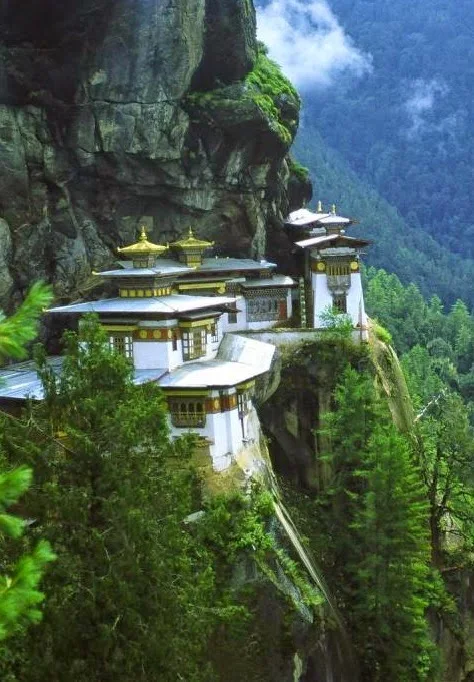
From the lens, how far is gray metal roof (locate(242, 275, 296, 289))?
112 ft

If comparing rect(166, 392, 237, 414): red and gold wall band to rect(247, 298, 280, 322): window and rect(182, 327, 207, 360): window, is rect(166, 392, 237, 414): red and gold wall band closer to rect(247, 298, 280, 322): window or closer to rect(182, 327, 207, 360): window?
rect(182, 327, 207, 360): window

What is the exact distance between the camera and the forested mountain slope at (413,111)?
129 meters

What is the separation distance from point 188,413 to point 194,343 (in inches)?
112

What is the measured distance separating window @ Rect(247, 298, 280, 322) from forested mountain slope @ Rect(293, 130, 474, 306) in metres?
70.9

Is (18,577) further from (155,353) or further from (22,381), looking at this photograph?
(155,353)

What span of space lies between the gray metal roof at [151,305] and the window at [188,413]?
2590 millimetres

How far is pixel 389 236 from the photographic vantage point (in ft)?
359

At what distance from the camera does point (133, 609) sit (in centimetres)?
1487

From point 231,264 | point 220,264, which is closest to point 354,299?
point 231,264

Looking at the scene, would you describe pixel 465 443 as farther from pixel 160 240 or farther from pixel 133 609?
pixel 133 609

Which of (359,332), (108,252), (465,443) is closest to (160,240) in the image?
(108,252)

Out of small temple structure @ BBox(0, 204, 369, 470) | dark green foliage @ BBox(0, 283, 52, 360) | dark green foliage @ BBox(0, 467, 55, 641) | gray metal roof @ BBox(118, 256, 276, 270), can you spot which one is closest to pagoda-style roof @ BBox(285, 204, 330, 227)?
gray metal roof @ BBox(118, 256, 276, 270)

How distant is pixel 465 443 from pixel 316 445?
16.8ft

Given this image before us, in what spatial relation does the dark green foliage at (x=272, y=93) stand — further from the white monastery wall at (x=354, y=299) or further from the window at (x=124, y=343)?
the window at (x=124, y=343)
